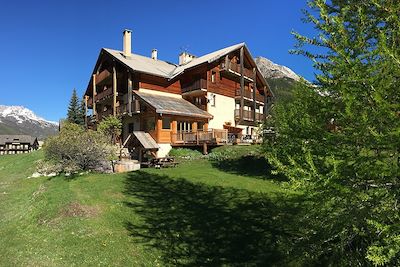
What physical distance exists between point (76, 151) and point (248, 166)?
43.0ft

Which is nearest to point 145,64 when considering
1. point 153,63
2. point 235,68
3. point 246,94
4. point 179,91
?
point 153,63

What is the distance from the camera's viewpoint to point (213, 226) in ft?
42.0

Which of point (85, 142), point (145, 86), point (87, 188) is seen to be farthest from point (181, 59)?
point (87, 188)

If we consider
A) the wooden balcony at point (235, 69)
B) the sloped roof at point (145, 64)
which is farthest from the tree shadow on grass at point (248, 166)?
the wooden balcony at point (235, 69)

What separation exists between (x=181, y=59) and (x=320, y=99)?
4129 centimetres

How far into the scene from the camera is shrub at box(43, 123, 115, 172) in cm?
2400

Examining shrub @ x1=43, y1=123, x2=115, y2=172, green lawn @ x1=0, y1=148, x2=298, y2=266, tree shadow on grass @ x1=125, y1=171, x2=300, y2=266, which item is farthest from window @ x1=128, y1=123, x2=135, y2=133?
tree shadow on grass @ x1=125, y1=171, x2=300, y2=266

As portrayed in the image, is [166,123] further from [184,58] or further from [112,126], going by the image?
[184,58]

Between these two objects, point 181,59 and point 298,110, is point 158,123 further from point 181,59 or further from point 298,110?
point 298,110

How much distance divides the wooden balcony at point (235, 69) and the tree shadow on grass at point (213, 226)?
2419cm

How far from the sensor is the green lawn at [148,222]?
1056 centimetres

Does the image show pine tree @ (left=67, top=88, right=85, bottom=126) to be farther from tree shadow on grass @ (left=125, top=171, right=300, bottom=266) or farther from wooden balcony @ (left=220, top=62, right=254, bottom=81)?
tree shadow on grass @ (left=125, top=171, right=300, bottom=266)

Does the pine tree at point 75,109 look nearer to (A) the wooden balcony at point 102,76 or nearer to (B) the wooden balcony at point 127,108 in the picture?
(A) the wooden balcony at point 102,76

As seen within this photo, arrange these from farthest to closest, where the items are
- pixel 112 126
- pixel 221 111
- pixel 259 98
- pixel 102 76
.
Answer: pixel 259 98 → pixel 102 76 → pixel 221 111 → pixel 112 126
